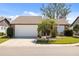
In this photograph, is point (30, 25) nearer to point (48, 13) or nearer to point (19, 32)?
point (19, 32)

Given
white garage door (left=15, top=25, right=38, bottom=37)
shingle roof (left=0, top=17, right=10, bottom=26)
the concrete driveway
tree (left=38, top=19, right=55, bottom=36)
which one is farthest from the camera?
shingle roof (left=0, top=17, right=10, bottom=26)

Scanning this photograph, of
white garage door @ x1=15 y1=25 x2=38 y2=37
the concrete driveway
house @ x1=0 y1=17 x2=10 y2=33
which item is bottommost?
the concrete driveway

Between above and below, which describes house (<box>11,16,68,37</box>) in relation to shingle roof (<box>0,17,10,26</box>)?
below

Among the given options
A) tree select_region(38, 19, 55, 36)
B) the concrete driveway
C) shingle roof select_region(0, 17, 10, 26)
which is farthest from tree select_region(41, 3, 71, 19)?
the concrete driveway

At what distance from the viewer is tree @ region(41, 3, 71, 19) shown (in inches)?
1869

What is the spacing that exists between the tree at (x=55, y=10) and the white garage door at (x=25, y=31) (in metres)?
11.9

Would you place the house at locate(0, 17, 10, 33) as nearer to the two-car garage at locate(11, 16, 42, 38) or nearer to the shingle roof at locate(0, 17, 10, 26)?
the shingle roof at locate(0, 17, 10, 26)

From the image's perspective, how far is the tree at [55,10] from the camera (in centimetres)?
4747

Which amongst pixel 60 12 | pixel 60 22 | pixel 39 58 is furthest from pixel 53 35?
pixel 60 12

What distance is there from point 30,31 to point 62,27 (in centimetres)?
570

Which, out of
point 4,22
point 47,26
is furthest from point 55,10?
point 47,26

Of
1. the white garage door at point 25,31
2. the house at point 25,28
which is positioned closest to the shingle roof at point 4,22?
the house at point 25,28

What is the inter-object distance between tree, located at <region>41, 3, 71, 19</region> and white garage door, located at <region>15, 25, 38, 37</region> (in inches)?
467

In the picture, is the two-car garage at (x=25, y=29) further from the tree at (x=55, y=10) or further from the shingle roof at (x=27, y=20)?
the tree at (x=55, y=10)
